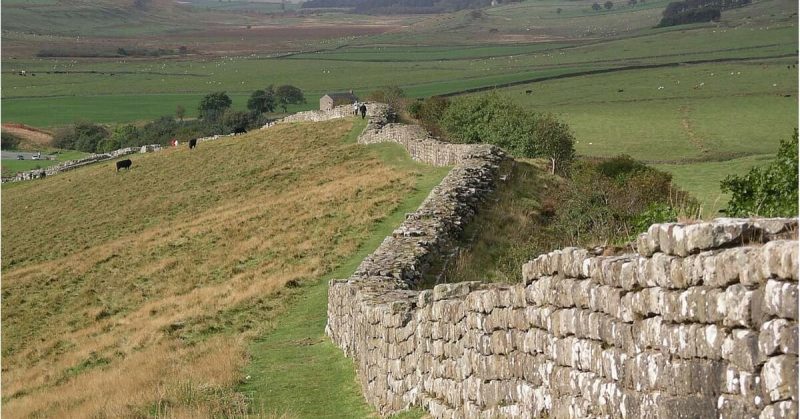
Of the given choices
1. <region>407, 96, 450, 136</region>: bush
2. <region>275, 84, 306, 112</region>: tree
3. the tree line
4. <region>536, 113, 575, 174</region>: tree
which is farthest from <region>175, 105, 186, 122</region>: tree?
<region>536, 113, 575, 174</region>: tree

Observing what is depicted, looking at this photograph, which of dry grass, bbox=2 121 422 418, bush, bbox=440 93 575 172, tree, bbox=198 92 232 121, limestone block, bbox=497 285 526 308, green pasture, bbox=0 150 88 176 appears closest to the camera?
limestone block, bbox=497 285 526 308

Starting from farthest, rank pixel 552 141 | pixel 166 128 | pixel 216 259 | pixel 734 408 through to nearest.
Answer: pixel 166 128 → pixel 552 141 → pixel 216 259 → pixel 734 408

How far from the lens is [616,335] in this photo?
9.21 meters

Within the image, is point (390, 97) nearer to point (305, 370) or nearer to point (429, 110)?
point (429, 110)

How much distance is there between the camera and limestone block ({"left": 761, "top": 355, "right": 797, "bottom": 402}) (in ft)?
22.1

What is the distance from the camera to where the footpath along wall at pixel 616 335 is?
23.3 feet

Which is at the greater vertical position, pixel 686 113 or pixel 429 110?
pixel 429 110

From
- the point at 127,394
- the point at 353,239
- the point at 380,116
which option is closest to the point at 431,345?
the point at 127,394

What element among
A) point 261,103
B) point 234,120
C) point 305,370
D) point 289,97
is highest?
point 289,97

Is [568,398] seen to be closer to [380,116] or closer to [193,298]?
[193,298]

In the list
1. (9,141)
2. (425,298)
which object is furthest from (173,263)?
(9,141)

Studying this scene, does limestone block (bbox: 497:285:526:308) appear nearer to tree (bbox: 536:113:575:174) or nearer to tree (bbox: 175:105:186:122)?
tree (bbox: 536:113:575:174)

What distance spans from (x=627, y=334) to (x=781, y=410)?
2242mm

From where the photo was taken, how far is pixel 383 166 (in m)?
50.2
